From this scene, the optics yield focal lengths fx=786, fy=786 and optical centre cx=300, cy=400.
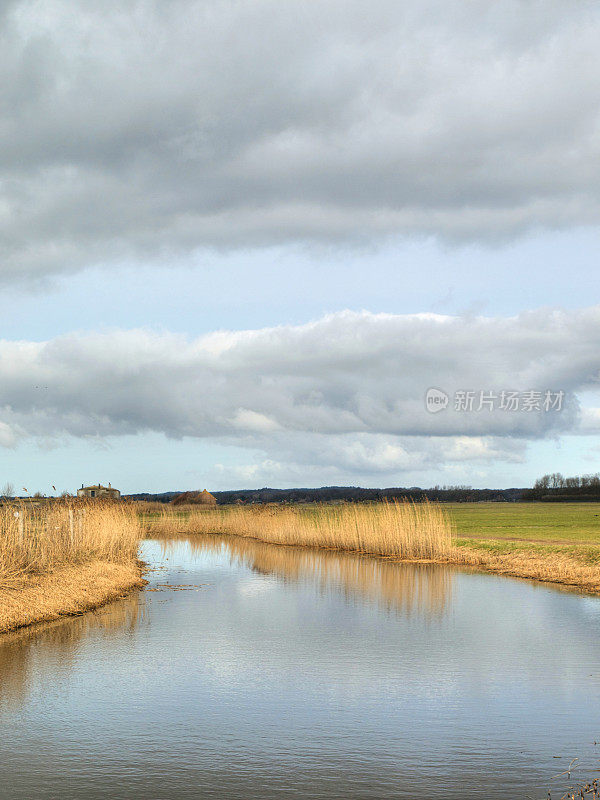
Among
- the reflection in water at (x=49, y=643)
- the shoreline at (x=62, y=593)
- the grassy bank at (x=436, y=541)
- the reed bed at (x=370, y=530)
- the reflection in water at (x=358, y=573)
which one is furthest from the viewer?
the reed bed at (x=370, y=530)

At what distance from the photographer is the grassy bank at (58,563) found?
15227 millimetres

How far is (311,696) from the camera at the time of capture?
951 centimetres

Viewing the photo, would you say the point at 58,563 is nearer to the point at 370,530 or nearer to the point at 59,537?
the point at 59,537

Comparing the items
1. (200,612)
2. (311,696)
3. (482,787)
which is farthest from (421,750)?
(200,612)

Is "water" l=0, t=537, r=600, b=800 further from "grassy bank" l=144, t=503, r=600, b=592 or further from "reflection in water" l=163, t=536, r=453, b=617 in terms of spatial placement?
"grassy bank" l=144, t=503, r=600, b=592

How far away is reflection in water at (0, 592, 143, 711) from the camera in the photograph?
10.2 meters

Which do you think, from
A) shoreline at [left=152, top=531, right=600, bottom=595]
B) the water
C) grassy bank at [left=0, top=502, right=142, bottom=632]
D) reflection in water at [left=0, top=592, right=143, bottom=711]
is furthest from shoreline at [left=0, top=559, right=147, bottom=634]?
shoreline at [left=152, top=531, right=600, bottom=595]

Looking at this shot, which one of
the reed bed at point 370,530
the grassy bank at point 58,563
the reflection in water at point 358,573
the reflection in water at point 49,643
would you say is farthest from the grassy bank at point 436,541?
the reflection in water at point 49,643

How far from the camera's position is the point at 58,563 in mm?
19031

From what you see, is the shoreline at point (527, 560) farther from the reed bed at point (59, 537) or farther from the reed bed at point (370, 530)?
the reed bed at point (59, 537)

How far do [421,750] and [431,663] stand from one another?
12.8 ft

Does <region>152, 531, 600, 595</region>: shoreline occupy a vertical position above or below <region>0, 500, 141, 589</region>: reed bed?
below

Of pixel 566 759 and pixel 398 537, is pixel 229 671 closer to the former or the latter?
pixel 566 759

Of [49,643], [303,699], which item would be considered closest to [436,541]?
[49,643]
